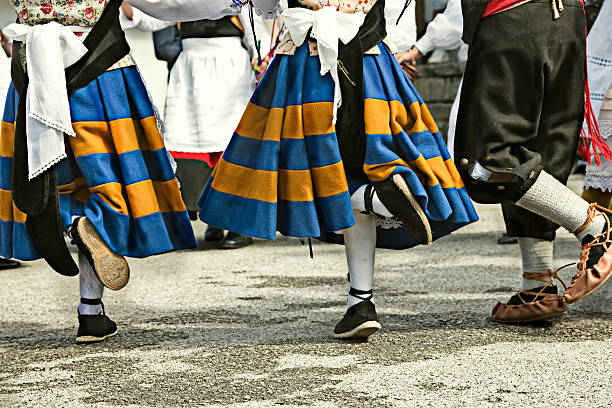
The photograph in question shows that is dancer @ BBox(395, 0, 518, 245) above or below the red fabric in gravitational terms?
above

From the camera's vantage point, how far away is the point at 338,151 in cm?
301

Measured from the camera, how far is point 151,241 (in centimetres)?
323

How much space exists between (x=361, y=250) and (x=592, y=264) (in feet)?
2.52

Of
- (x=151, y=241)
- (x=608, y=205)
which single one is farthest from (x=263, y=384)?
(x=608, y=205)

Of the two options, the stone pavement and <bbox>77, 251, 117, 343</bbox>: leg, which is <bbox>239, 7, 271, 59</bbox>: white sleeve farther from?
<bbox>77, 251, 117, 343</bbox>: leg

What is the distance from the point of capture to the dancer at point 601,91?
12.2 ft

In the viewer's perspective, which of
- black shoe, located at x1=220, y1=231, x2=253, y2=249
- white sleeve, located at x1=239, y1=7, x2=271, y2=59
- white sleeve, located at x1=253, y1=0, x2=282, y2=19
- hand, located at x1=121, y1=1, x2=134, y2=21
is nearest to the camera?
white sleeve, located at x1=253, y1=0, x2=282, y2=19

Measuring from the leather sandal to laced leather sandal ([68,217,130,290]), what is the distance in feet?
4.46

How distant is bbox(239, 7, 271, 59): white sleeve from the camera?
220 inches

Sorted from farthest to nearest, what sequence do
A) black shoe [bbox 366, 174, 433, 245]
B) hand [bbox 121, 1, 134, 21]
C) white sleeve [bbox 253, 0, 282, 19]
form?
hand [bbox 121, 1, 134, 21], white sleeve [bbox 253, 0, 282, 19], black shoe [bbox 366, 174, 433, 245]

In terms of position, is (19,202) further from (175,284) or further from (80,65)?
(175,284)

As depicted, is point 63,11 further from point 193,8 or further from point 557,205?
point 557,205

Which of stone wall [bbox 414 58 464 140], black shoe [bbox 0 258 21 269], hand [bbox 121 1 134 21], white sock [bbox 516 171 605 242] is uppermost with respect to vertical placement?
hand [bbox 121 1 134 21]

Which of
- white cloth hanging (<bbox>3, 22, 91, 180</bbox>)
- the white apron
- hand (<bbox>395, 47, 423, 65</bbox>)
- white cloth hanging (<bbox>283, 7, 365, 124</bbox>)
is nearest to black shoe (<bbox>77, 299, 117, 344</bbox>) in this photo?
white cloth hanging (<bbox>3, 22, 91, 180</bbox>)
